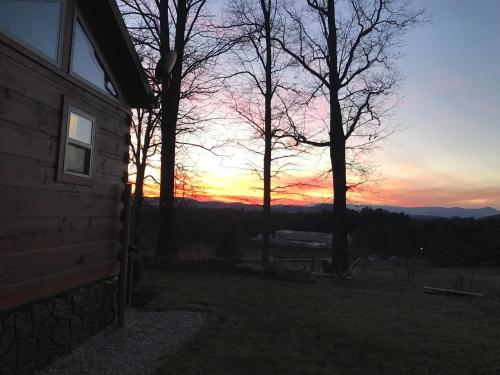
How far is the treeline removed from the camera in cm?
3538

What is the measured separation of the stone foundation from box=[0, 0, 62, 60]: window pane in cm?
257

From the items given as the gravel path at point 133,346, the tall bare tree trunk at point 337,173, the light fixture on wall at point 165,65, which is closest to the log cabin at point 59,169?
the gravel path at point 133,346

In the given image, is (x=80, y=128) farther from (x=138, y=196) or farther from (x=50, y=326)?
(x=138, y=196)

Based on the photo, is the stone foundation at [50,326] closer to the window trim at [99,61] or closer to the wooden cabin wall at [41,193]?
the wooden cabin wall at [41,193]

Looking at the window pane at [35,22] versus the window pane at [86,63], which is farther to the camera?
the window pane at [86,63]

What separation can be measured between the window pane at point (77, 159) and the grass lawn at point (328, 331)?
245 centimetres

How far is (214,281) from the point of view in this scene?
13008 mm

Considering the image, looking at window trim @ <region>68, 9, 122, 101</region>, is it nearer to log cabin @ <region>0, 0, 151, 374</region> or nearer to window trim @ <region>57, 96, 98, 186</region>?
log cabin @ <region>0, 0, 151, 374</region>

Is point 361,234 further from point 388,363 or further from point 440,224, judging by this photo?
point 388,363

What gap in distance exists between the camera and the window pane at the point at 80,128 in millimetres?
5535

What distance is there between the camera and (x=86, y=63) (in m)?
6.05

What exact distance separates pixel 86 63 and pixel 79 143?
1.06 m

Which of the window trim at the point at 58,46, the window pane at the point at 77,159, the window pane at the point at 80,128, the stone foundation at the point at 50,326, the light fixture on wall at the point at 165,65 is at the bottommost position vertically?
the stone foundation at the point at 50,326

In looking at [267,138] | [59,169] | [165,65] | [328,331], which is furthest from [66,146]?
[267,138]
